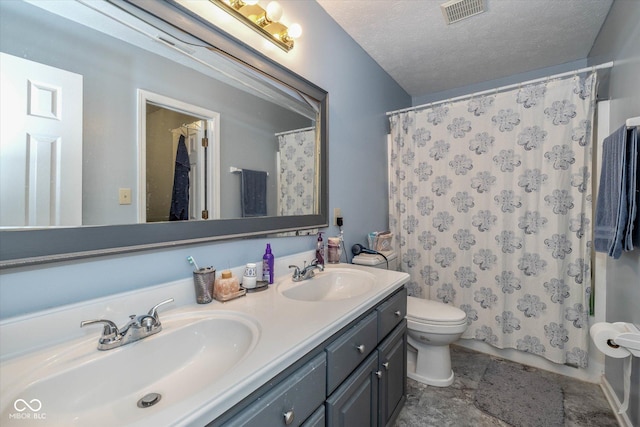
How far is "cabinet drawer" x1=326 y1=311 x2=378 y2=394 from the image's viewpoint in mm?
848

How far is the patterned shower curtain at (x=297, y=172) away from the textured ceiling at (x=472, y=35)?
2.96 feet

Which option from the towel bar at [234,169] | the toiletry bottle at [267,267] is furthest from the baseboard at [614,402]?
the towel bar at [234,169]

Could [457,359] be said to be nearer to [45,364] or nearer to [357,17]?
[45,364]

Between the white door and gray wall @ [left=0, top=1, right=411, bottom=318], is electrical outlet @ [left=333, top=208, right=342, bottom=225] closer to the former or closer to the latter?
gray wall @ [left=0, top=1, right=411, bottom=318]

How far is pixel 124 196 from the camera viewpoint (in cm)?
84

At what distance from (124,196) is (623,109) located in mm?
2423

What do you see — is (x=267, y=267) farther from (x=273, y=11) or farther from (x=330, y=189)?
(x=273, y=11)

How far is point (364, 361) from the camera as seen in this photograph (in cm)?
106

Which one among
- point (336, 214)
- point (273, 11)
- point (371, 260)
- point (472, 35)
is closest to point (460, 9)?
point (472, 35)

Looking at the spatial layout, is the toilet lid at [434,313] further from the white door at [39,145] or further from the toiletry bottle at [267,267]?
the white door at [39,145]

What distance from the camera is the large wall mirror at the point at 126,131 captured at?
0.67 m

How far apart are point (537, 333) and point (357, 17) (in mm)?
2529

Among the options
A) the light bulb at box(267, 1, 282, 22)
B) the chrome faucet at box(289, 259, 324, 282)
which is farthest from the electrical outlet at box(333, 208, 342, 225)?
the light bulb at box(267, 1, 282, 22)

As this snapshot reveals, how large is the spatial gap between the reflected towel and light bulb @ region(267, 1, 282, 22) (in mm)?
722
